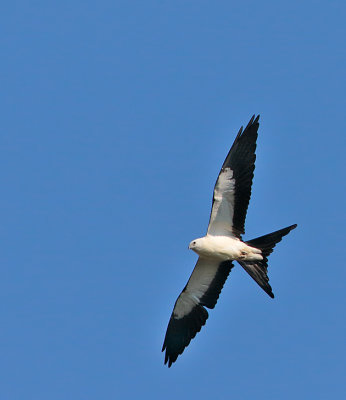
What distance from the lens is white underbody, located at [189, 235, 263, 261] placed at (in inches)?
579

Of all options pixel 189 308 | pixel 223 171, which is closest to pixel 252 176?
pixel 223 171

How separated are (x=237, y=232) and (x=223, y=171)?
3.94 feet

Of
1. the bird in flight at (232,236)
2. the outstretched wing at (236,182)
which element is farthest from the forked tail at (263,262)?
the outstretched wing at (236,182)

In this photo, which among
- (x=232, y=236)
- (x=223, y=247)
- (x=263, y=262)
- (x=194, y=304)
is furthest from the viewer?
(x=194, y=304)

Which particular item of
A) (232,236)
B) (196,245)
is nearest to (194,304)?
(196,245)

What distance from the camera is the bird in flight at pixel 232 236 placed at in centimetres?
1456

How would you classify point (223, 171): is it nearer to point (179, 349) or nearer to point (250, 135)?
point (250, 135)

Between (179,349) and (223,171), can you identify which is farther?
(179,349)

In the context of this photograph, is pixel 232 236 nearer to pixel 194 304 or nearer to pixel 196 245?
pixel 196 245

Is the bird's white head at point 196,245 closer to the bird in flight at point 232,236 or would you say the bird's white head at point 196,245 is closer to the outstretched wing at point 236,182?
the bird in flight at point 232,236

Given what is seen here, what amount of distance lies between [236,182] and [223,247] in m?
1.21

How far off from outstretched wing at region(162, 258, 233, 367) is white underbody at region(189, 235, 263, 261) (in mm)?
567

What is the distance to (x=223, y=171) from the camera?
14555 millimetres

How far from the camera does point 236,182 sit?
14.6m
